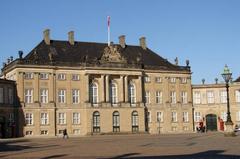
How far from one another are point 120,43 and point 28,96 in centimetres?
1981

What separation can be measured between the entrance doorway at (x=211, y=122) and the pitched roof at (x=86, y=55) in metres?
9.80

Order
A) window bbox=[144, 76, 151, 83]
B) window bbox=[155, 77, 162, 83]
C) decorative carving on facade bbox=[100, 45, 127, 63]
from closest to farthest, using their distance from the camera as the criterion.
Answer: decorative carving on facade bbox=[100, 45, 127, 63] < window bbox=[144, 76, 151, 83] < window bbox=[155, 77, 162, 83]

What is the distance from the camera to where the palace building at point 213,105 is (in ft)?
270

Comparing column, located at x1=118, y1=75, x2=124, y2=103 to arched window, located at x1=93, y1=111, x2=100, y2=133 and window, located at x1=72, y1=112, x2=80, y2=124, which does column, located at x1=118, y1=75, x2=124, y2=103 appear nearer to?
arched window, located at x1=93, y1=111, x2=100, y2=133

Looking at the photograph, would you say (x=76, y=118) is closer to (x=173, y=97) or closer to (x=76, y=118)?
(x=76, y=118)

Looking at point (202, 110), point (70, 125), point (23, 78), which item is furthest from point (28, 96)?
point (202, 110)

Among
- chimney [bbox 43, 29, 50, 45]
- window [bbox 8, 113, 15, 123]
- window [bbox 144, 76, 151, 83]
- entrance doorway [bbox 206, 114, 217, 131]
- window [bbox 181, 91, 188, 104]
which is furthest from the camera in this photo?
entrance doorway [bbox 206, 114, 217, 131]

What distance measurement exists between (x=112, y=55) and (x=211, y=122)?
2269cm

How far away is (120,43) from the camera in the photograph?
7925 centimetres

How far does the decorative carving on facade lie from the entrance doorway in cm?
2010

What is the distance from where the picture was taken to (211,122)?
273 feet

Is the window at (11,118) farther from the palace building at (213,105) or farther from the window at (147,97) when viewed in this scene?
the palace building at (213,105)

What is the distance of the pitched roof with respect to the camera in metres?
68.9

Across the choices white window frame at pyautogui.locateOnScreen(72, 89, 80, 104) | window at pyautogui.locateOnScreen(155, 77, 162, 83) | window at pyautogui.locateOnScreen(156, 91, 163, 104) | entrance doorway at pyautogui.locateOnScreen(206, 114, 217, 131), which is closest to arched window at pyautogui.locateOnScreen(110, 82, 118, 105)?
white window frame at pyautogui.locateOnScreen(72, 89, 80, 104)
